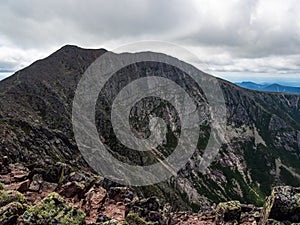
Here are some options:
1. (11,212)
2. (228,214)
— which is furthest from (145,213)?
(11,212)

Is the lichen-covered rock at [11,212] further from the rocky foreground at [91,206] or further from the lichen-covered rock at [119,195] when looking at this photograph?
the lichen-covered rock at [119,195]

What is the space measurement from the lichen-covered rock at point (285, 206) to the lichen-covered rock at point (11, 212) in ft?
61.3

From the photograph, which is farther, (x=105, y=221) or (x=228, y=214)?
(x=228, y=214)

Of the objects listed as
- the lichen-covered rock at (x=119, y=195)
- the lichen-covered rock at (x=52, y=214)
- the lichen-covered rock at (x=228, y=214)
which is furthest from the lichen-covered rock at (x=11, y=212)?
the lichen-covered rock at (x=228, y=214)

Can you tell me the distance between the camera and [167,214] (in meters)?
26.1

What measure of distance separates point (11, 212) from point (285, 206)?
66.4ft

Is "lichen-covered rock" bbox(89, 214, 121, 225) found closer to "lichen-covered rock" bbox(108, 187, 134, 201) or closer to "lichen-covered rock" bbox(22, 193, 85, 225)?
"lichen-covered rock" bbox(22, 193, 85, 225)

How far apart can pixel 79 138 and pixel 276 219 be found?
186 metres

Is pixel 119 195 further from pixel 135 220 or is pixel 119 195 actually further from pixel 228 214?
pixel 228 214

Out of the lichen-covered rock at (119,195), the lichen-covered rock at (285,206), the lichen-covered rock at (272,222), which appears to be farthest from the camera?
the lichen-covered rock at (119,195)

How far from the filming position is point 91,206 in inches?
1101

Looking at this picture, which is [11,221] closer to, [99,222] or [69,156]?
[99,222]

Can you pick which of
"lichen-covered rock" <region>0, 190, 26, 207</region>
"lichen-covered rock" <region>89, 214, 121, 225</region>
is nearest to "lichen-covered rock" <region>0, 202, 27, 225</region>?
"lichen-covered rock" <region>0, 190, 26, 207</region>

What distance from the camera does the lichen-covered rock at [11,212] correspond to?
67.6 ft
